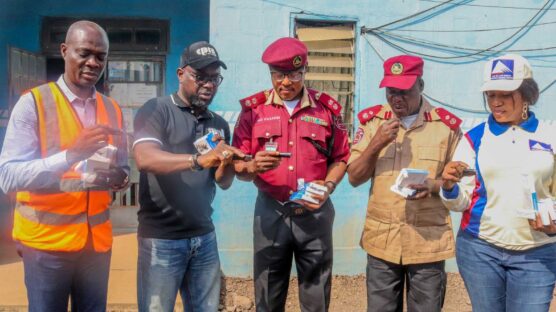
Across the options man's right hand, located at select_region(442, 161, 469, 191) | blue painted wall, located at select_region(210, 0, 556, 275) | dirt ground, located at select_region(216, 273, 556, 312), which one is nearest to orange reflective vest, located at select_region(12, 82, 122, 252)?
man's right hand, located at select_region(442, 161, 469, 191)

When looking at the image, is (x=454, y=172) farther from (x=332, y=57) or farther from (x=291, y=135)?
(x=332, y=57)

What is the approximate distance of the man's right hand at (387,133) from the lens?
2963 mm

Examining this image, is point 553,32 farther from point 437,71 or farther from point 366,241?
point 366,241

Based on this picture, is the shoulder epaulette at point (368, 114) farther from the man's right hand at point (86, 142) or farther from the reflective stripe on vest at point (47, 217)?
the reflective stripe on vest at point (47, 217)

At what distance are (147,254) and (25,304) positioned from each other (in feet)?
8.06

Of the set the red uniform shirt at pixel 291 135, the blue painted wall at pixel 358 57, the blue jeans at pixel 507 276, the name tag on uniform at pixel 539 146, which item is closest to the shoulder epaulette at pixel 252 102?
the red uniform shirt at pixel 291 135

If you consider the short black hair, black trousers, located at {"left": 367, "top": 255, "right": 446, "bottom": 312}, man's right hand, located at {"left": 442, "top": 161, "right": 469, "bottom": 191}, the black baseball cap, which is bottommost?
black trousers, located at {"left": 367, "top": 255, "right": 446, "bottom": 312}

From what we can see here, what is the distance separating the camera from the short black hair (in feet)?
9.29

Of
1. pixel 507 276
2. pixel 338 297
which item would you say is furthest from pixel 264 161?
pixel 338 297

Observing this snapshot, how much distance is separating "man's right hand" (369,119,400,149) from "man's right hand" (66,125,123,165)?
145 cm

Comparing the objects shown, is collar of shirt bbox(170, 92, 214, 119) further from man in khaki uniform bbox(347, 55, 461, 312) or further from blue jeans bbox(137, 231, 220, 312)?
man in khaki uniform bbox(347, 55, 461, 312)

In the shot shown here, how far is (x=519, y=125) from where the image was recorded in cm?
288

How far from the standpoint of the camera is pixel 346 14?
18.5 feet

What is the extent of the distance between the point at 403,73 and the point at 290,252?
4.17 feet
